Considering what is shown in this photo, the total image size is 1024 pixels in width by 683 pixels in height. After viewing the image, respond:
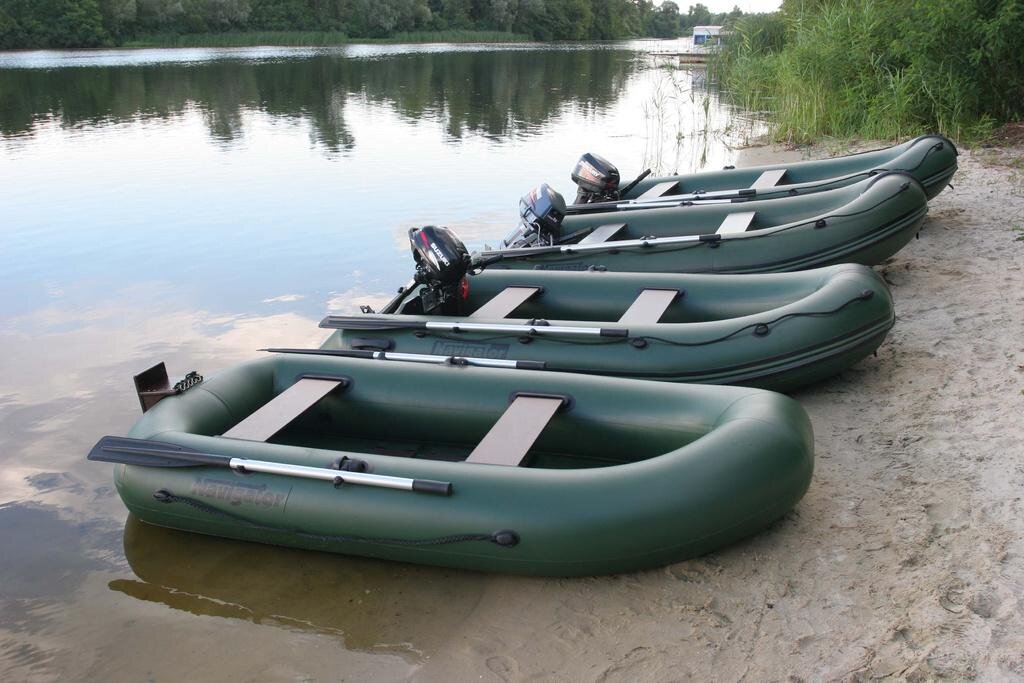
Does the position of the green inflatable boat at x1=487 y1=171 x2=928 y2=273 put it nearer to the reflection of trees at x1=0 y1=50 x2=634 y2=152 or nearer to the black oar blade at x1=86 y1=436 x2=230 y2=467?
the black oar blade at x1=86 y1=436 x2=230 y2=467

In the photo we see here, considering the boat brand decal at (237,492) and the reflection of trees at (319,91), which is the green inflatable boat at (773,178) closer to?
the boat brand decal at (237,492)

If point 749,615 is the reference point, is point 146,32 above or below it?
above

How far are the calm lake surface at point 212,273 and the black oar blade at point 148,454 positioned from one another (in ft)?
1.20

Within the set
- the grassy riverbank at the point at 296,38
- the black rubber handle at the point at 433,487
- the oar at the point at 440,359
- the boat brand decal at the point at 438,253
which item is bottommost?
the black rubber handle at the point at 433,487

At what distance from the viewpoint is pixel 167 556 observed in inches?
123

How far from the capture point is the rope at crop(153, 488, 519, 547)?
2.59 m

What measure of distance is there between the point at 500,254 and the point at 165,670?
3.00 metres

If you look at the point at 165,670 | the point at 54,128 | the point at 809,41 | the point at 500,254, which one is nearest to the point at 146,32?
the point at 54,128

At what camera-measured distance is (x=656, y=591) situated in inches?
102

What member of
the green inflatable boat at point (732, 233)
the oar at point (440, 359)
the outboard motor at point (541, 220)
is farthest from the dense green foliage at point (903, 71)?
the oar at point (440, 359)

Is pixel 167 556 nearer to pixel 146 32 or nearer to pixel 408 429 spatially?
pixel 408 429

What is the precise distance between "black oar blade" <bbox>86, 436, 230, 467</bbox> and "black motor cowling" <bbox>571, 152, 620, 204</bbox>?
404cm

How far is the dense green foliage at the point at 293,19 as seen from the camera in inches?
1163

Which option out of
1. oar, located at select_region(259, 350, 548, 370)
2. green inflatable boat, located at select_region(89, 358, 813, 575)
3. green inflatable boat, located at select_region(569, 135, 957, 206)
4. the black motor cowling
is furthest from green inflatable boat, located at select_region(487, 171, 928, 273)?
green inflatable boat, located at select_region(89, 358, 813, 575)
